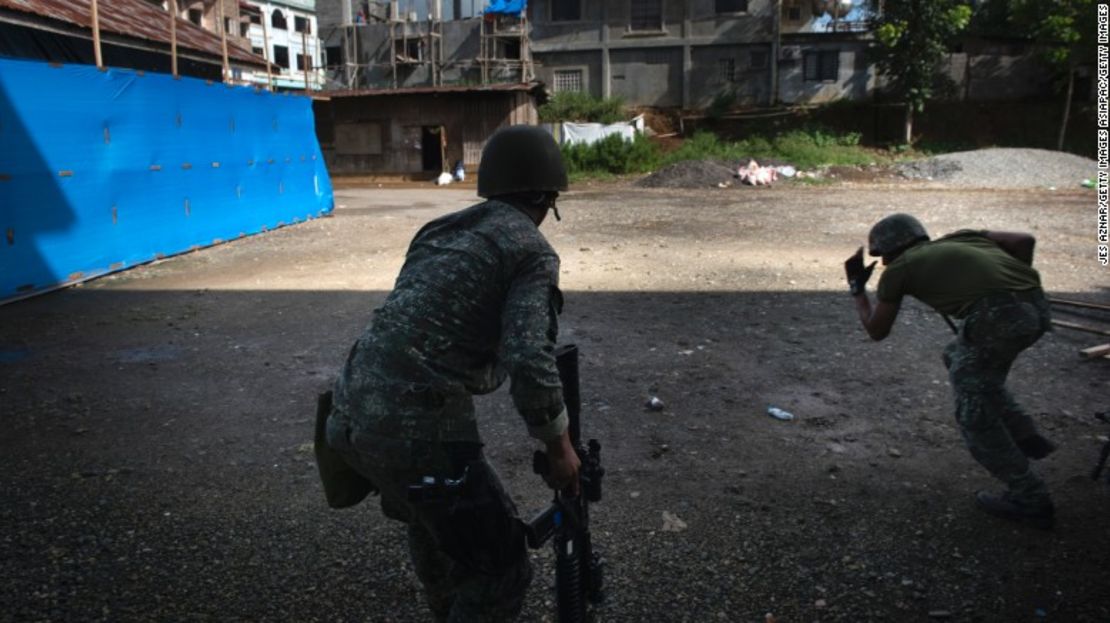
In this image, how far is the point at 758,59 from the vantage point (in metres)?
35.1

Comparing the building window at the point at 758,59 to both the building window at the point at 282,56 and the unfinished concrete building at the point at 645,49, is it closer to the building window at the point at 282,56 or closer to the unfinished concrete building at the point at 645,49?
the unfinished concrete building at the point at 645,49

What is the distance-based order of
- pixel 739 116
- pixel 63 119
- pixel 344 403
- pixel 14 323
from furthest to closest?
pixel 739 116 < pixel 63 119 < pixel 14 323 < pixel 344 403

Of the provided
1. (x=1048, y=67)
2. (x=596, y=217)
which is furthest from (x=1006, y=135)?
(x=596, y=217)

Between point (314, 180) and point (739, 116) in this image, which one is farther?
point (739, 116)

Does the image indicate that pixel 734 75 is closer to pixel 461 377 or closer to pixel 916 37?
pixel 916 37

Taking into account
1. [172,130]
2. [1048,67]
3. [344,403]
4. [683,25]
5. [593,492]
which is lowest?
[593,492]

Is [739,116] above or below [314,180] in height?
above

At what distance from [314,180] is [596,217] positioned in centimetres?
601

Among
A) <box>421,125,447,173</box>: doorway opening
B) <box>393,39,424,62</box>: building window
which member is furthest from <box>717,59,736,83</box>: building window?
<box>393,39,424,62</box>: building window

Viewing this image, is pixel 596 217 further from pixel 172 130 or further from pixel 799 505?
pixel 799 505

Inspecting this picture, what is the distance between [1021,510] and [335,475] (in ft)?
9.60

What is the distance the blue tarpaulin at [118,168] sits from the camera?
854cm

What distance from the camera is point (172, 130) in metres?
11.1

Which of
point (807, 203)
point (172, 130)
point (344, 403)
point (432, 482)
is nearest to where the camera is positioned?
point (432, 482)
